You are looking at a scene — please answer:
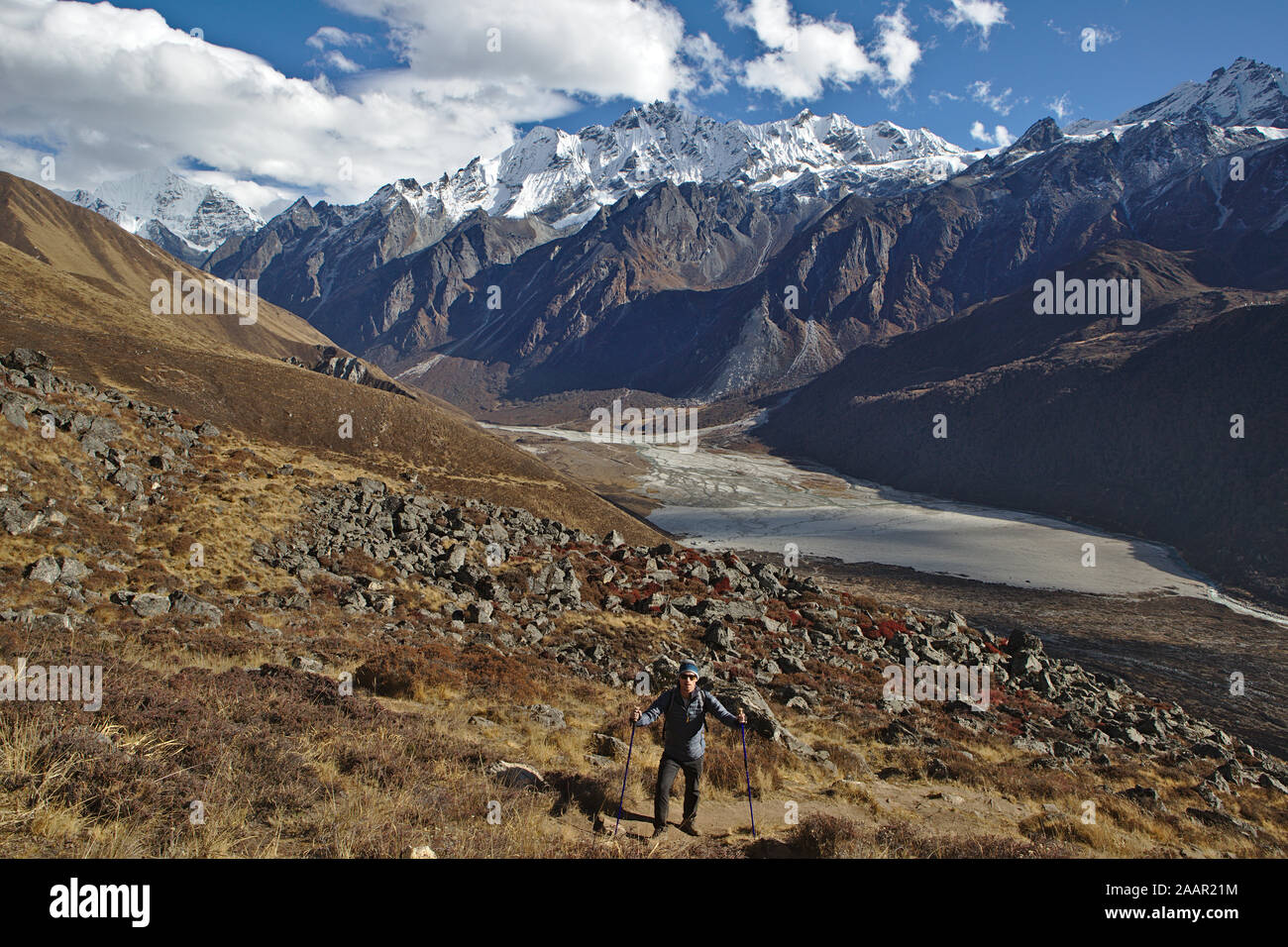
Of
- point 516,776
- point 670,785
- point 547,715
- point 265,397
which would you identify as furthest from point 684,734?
point 265,397

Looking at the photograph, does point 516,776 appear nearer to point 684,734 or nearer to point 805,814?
point 684,734

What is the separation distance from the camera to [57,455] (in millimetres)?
25078

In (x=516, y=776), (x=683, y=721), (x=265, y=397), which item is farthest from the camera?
(x=265, y=397)

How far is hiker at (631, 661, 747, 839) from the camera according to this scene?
887cm

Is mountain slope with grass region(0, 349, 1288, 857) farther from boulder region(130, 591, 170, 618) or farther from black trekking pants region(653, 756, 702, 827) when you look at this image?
black trekking pants region(653, 756, 702, 827)

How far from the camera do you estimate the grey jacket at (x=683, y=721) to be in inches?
352

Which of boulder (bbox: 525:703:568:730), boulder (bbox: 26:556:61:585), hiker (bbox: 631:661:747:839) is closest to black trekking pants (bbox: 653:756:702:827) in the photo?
hiker (bbox: 631:661:747:839)

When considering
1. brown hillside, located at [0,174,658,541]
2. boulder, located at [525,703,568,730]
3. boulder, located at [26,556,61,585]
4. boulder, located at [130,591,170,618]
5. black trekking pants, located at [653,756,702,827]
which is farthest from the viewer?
brown hillside, located at [0,174,658,541]

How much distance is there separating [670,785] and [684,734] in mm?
734

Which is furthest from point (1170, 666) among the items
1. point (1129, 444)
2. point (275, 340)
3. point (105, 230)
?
point (105, 230)

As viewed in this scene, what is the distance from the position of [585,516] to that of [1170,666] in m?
48.5

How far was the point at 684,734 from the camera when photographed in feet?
29.5

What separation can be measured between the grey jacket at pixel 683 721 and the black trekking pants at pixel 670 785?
0.34 ft

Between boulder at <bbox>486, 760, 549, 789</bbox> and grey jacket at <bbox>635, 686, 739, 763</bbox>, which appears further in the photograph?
boulder at <bbox>486, 760, 549, 789</bbox>
